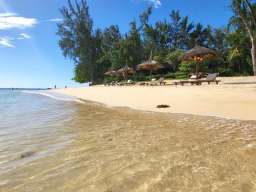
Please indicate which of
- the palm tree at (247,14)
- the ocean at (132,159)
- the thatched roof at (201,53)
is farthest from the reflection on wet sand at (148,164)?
the palm tree at (247,14)

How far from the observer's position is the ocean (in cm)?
310

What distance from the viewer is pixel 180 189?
293 cm

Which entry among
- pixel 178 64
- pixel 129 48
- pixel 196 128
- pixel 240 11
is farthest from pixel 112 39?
pixel 196 128

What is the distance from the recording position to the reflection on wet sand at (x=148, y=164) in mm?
3072

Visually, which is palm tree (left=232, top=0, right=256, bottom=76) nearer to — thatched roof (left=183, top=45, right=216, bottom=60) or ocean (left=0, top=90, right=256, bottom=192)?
thatched roof (left=183, top=45, right=216, bottom=60)

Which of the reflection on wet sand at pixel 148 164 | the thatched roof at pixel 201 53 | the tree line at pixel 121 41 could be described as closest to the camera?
the reflection on wet sand at pixel 148 164

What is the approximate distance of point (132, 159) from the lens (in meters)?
4.07

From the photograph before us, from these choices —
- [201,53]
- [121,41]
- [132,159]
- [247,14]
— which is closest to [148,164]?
[132,159]

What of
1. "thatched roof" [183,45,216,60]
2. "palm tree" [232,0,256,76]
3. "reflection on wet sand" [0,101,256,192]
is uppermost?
"palm tree" [232,0,256,76]

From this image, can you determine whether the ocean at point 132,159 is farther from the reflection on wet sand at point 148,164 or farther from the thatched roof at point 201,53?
the thatched roof at point 201,53

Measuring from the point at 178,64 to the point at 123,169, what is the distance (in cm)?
3422

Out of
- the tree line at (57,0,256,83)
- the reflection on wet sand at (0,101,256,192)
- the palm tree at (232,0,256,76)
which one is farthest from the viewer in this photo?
the tree line at (57,0,256,83)

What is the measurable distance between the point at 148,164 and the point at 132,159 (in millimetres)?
331

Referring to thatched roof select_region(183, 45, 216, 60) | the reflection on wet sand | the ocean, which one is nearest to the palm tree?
thatched roof select_region(183, 45, 216, 60)
